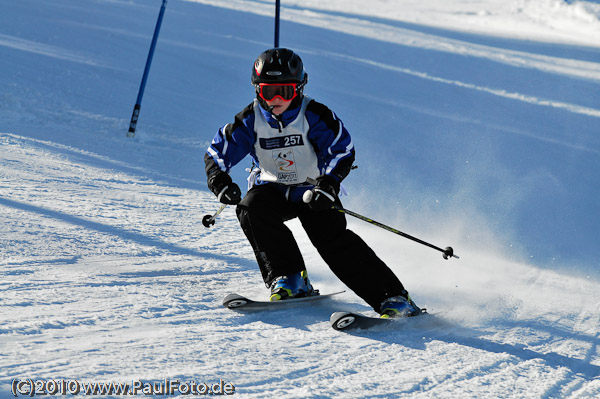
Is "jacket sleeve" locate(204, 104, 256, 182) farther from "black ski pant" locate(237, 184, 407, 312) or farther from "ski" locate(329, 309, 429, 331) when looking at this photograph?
"ski" locate(329, 309, 429, 331)

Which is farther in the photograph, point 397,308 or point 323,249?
point 323,249

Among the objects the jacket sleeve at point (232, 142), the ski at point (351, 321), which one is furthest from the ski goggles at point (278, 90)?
the ski at point (351, 321)

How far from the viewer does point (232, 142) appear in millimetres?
3846

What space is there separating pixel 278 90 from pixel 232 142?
0.40 m

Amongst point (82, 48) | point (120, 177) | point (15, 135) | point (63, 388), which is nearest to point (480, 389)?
point (63, 388)

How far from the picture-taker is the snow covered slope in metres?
2.92

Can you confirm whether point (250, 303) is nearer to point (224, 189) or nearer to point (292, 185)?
point (224, 189)

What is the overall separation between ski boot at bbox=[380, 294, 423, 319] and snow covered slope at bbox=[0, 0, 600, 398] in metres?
0.13

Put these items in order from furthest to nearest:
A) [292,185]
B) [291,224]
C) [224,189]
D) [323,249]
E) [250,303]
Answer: [291,224] → [292,185] → [323,249] → [224,189] → [250,303]

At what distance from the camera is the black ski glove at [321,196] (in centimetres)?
356

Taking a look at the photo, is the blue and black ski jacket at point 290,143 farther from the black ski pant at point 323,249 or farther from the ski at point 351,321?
the ski at point 351,321

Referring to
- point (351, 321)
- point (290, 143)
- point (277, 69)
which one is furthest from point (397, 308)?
point (277, 69)

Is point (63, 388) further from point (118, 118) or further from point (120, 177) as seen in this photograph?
point (118, 118)

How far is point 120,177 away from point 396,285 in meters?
3.31
